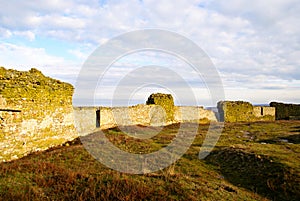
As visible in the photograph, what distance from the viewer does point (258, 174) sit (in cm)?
1109

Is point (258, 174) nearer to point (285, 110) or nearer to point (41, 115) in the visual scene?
point (41, 115)

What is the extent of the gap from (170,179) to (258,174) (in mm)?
4801

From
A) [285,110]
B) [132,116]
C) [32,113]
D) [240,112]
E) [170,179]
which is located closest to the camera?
[170,179]

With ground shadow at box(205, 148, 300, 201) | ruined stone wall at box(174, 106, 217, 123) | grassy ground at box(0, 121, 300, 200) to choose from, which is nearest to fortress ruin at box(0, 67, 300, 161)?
grassy ground at box(0, 121, 300, 200)

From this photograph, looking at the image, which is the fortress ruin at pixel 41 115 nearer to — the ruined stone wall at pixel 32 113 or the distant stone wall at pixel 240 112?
the ruined stone wall at pixel 32 113

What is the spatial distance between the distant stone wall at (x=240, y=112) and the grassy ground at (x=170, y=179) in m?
24.7

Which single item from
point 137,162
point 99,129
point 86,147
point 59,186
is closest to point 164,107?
point 99,129

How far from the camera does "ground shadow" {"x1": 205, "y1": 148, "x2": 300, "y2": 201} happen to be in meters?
9.54

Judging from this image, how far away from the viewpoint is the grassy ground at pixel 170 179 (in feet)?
24.2

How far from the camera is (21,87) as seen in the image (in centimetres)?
1361

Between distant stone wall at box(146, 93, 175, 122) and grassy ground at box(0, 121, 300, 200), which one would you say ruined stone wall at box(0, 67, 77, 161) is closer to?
grassy ground at box(0, 121, 300, 200)

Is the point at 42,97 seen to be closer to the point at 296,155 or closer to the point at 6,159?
the point at 6,159

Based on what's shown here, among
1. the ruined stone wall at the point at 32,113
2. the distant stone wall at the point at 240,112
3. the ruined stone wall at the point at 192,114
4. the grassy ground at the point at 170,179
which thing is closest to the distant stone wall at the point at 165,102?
the ruined stone wall at the point at 192,114

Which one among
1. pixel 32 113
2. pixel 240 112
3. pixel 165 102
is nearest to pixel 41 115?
pixel 32 113
